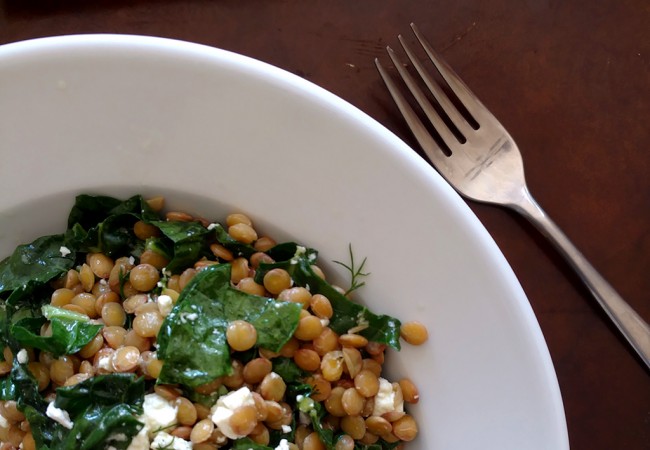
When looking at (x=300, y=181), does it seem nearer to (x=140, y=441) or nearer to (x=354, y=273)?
(x=354, y=273)

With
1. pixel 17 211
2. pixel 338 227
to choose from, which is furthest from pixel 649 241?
pixel 17 211

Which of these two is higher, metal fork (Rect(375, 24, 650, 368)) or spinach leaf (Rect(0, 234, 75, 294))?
metal fork (Rect(375, 24, 650, 368))

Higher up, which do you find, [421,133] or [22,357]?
[421,133]

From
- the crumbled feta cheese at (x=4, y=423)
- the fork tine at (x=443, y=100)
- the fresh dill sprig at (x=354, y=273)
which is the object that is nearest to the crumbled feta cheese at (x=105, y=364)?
the crumbled feta cheese at (x=4, y=423)

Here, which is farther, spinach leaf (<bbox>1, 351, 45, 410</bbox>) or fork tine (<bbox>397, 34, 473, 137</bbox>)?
fork tine (<bbox>397, 34, 473, 137</bbox>)

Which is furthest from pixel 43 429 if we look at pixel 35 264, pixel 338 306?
pixel 338 306

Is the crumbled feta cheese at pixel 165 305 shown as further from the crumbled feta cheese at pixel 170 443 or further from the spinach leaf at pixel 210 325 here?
the crumbled feta cheese at pixel 170 443

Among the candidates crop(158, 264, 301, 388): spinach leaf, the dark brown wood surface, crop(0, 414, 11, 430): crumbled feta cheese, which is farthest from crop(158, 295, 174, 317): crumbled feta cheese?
the dark brown wood surface

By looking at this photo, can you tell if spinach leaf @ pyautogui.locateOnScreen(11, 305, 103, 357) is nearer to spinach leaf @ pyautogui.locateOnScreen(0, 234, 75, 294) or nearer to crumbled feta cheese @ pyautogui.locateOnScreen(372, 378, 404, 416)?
spinach leaf @ pyautogui.locateOnScreen(0, 234, 75, 294)
